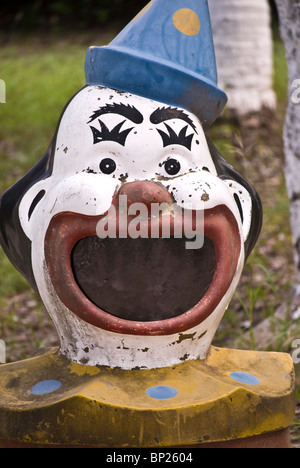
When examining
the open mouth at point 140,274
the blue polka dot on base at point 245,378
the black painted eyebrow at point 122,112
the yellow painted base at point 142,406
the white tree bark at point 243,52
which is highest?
the white tree bark at point 243,52

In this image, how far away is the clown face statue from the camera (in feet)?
7.63

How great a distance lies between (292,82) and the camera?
3.55m

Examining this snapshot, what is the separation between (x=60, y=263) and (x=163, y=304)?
1.73ft

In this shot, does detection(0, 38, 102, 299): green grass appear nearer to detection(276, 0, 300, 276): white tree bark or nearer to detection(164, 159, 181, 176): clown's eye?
detection(276, 0, 300, 276): white tree bark

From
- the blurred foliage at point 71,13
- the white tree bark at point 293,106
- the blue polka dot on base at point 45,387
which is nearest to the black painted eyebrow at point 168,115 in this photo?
the blue polka dot on base at point 45,387

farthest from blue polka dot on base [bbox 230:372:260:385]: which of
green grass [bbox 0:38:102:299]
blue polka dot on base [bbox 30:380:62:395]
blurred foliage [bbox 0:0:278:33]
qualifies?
blurred foliage [bbox 0:0:278:33]

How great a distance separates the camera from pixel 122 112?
242cm

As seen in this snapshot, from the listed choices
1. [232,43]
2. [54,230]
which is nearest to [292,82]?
[54,230]

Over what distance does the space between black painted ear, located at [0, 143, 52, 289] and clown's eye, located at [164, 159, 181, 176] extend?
0.46 m

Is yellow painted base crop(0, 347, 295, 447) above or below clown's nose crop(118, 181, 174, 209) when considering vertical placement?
below

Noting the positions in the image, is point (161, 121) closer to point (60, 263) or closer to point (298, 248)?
point (60, 263)

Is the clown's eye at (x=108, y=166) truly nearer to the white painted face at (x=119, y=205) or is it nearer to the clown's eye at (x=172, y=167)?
the white painted face at (x=119, y=205)

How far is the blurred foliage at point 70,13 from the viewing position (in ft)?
42.1

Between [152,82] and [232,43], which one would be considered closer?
[152,82]
